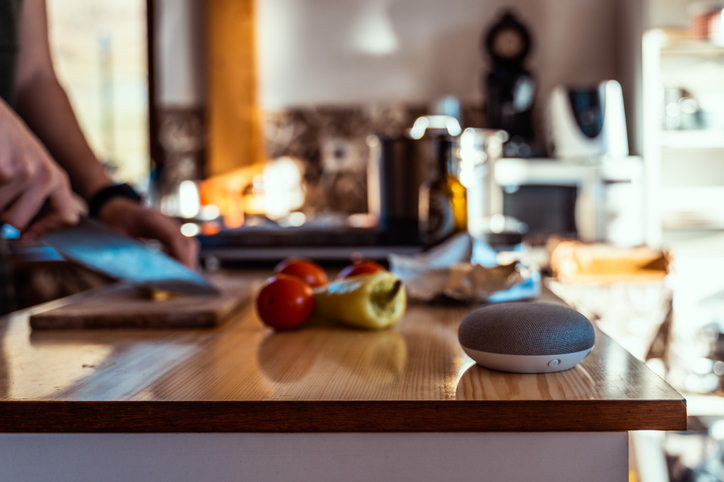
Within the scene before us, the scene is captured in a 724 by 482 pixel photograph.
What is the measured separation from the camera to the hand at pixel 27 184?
0.67 metres

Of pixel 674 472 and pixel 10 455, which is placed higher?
pixel 10 455

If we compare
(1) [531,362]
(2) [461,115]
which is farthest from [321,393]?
(2) [461,115]

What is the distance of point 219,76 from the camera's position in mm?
2928

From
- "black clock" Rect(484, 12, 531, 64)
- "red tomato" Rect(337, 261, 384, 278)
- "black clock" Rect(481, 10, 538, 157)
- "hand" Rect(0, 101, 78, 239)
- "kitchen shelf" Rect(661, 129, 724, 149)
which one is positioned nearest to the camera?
"hand" Rect(0, 101, 78, 239)

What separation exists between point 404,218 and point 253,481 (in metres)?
1.21

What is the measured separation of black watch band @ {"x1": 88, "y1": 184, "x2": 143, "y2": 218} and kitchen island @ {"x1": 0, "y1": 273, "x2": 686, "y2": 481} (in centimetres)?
57

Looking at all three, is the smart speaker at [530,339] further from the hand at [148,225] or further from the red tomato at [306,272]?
the hand at [148,225]

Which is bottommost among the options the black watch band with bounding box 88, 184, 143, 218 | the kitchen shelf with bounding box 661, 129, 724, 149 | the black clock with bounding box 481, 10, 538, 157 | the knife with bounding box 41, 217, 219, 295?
the knife with bounding box 41, 217, 219, 295

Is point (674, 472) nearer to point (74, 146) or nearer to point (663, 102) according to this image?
point (663, 102)

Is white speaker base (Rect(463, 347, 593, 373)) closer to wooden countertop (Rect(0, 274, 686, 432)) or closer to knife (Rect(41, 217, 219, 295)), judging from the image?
wooden countertop (Rect(0, 274, 686, 432))

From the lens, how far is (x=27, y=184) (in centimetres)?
70

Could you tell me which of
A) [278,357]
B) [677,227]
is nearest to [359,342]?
[278,357]

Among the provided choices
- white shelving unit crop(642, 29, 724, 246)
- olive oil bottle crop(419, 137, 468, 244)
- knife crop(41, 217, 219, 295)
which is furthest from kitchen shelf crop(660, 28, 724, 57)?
knife crop(41, 217, 219, 295)

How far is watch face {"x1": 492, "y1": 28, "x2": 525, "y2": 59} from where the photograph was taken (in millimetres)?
2715
